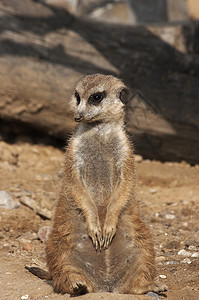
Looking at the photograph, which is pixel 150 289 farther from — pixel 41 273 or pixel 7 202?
pixel 7 202

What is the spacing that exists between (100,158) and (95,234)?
549 millimetres

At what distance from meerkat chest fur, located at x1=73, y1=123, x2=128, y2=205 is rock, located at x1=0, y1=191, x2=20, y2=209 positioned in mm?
1940

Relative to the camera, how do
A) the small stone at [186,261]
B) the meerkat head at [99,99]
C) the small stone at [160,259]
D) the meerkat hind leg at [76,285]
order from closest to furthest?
the meerkat hind leg at [76,285], the meerkat head at [99,99], the small stone at [186,261], the small stone at [160,259]

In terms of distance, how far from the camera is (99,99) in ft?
11.7

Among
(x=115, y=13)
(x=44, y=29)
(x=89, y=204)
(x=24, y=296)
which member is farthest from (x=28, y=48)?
(x=115, y=13)

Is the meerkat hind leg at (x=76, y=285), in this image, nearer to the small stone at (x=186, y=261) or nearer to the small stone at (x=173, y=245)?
the small stone at (x=186, y=261)

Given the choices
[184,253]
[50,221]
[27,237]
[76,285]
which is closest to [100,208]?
[76,285]

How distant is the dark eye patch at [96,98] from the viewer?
3530 mm

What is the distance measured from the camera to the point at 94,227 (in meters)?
3.44

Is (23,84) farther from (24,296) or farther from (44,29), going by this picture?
(24,296)

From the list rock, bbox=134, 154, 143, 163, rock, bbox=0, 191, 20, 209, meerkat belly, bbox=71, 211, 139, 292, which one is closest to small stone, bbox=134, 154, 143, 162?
rock, bbox=134, 154, 143, 163

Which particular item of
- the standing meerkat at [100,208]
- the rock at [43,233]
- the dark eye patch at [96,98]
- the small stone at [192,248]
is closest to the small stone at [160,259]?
the small stone at [192,248]

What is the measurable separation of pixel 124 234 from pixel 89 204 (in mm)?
328

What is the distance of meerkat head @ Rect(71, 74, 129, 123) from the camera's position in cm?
347
